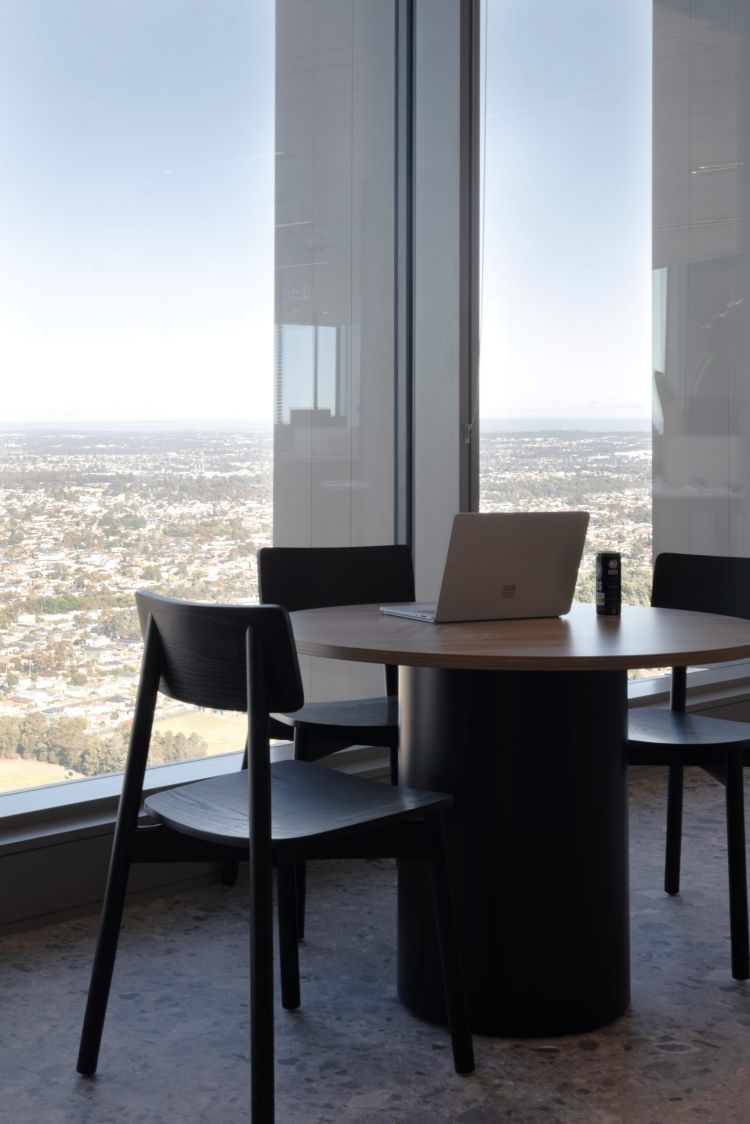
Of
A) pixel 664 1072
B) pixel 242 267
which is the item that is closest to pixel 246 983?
pixel 664 1072

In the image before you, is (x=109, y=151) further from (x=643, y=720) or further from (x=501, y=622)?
(x=643, y=720)

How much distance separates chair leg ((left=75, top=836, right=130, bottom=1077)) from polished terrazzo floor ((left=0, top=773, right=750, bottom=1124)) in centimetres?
6

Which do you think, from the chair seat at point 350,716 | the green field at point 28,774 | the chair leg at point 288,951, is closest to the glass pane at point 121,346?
the green field at point 28,774

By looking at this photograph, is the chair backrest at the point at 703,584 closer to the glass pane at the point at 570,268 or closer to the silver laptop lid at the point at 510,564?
the silver laptop lid at the point at 510,564

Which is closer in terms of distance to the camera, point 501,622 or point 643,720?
point 501,622

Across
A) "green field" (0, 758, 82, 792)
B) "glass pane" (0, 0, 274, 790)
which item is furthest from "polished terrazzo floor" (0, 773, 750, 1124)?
"glass pane" (0, 0, 274, 790)

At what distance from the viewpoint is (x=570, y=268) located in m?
4.55

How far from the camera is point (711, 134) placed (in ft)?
16.9

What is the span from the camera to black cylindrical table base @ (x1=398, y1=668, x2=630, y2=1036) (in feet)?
7.43

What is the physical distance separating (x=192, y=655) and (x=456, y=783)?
0.59 meters

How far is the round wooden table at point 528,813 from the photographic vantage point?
2.26 m

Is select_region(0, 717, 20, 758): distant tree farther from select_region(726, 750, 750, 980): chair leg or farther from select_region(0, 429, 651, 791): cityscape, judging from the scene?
select_region(726, 750, 750, 980): chair leg

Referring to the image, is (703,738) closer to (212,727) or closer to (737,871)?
(737,871)

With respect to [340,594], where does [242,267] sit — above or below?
above
